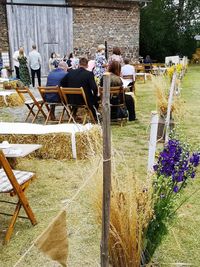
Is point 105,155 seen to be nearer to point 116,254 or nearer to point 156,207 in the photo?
point 156,207

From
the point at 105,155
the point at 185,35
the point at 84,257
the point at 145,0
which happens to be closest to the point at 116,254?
the point at 84,257

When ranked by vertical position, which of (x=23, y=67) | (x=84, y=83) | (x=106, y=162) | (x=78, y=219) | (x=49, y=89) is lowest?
(x=78, y=219)

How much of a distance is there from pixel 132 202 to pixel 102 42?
1688 cm

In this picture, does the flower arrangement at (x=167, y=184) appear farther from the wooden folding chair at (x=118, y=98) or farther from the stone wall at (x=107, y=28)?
the stone wall at (x=107, y=28)

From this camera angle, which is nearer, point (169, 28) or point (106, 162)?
point (106, 162)

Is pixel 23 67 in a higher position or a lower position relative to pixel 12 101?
higher

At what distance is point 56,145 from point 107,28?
46.8 ft

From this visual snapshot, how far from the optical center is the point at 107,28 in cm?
1822

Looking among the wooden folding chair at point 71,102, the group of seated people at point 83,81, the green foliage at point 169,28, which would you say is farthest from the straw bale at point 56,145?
the green foliage at point 169,28

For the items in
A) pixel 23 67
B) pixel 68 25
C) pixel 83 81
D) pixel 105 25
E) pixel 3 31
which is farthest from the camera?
pixel 105 25

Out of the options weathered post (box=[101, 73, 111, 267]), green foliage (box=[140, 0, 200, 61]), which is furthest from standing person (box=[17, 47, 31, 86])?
green foliage (box=[140, 0, 200, 61])

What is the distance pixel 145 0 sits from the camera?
61.7ft

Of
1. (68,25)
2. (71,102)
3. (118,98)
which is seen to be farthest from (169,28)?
(71,102)

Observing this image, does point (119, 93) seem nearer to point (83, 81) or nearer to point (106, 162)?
point (83, 81)
